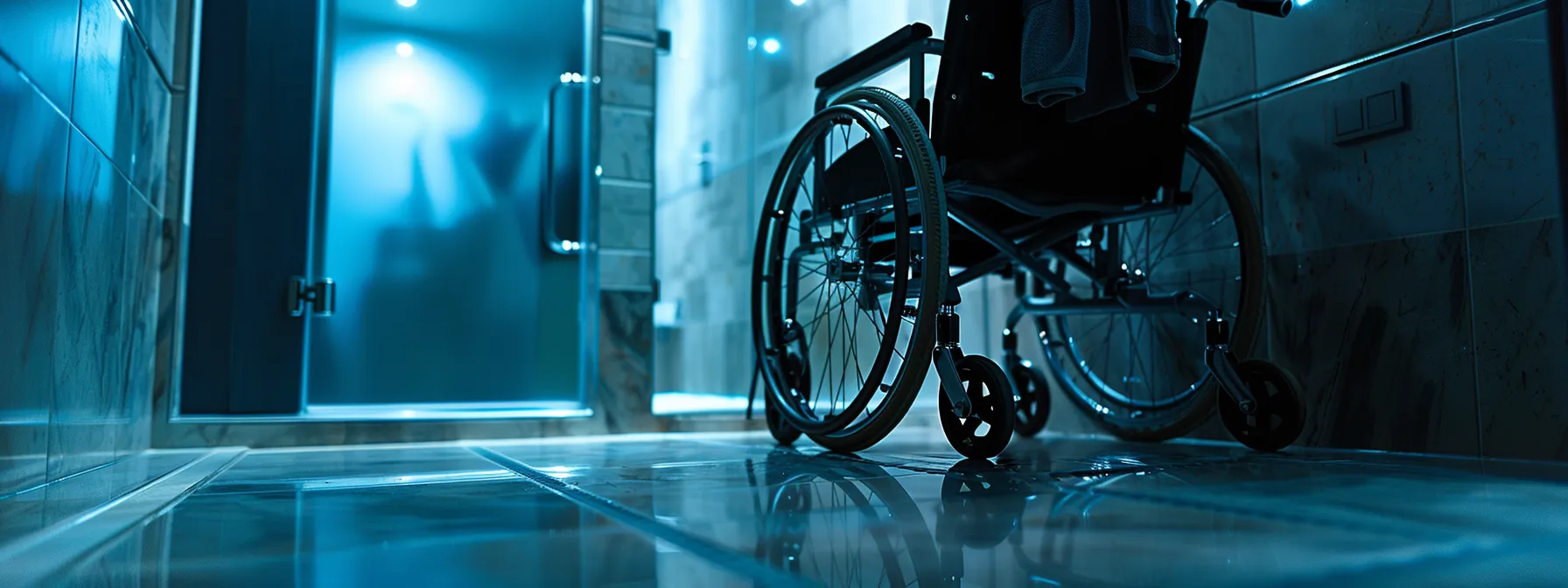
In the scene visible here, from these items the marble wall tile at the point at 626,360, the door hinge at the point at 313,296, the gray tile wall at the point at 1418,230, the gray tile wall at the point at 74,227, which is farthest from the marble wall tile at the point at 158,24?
the gray tile wall at the point at 1418,230

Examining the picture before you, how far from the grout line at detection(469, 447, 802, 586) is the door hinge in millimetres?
1230

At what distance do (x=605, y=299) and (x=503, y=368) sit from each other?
336 mm

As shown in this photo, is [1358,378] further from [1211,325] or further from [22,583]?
[22,583]

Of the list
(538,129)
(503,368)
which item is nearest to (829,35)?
(538,129)

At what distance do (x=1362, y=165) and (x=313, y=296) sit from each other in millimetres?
2258

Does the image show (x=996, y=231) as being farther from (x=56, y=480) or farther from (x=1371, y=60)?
(x=56, y=480)

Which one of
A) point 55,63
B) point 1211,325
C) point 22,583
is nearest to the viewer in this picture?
point 22,583

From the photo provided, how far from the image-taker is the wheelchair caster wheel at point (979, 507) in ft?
2.44

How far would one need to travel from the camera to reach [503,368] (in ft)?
7.88

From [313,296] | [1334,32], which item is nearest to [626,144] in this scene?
[313,296]

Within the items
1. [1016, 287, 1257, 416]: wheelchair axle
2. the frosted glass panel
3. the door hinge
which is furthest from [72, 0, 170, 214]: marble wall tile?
[1016, 287, 1257, 416]: wheelchair axle

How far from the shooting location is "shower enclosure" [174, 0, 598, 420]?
205 cm

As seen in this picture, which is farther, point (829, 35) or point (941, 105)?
point (829, 35)

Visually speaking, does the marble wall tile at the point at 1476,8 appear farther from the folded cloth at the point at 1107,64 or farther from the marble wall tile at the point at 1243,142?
Result: the folded cloth at the point at 1107,64
